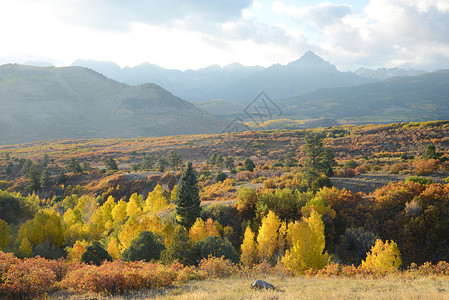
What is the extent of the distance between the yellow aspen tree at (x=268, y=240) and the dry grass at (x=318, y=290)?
697cm

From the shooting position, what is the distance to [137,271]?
11.7 meters

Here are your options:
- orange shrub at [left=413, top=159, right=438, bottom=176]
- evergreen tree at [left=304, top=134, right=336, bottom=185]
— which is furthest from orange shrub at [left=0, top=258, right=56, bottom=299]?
orange shrub at [left=413, top=159, right=438, bottom=176]

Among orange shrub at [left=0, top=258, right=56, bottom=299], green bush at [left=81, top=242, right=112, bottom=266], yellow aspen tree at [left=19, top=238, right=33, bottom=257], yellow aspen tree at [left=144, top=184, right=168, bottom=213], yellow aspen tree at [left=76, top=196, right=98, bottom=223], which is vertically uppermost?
orange shrub at [left=0, top=258, right=56, bottom=299]

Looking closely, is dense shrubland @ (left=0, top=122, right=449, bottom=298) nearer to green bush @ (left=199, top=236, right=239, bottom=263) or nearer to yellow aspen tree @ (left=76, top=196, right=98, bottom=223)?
green bush @ (left=199, top=236, right=239, bottom=263)

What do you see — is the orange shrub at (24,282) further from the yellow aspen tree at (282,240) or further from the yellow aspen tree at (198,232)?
the yellow aspen tree at (282,240)

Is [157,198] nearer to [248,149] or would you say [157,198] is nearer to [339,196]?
[339,196]

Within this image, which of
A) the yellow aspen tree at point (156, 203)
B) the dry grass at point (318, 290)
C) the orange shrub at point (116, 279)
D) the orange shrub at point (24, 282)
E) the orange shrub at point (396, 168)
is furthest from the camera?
the yellow aspen tree at point (156, 203)

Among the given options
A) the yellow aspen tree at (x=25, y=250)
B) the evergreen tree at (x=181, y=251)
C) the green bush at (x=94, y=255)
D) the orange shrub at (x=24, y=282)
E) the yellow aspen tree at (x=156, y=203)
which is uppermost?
the orange shrub at (x=24, y=282)

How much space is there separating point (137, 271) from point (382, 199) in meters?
22.3

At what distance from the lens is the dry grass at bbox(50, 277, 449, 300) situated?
9.09 metres

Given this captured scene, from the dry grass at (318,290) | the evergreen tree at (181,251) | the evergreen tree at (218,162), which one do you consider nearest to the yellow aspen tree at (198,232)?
the evergreen tree at (181,251)

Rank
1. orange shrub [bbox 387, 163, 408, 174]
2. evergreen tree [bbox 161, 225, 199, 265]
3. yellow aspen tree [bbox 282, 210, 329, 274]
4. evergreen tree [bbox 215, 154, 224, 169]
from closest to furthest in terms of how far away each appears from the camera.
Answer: yellow aspen tree [bbox 282, 210, 329, 274]
evergreen tree [bbox 161, 225, 199, 265]
orange shrub [bbox 387, 163, 408, 174]
evergreen tree [bbox 215, 154, 224, 169]

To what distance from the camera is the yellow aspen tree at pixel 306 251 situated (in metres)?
16.5

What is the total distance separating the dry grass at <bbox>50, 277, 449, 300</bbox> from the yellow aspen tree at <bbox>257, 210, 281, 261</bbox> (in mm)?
6971
